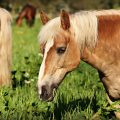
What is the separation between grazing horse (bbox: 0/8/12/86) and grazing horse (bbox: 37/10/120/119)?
1920 mm

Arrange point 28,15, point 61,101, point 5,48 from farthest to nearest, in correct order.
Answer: point 28,15, point 5,48, point 61,101

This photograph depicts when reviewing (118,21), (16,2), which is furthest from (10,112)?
(16,2)

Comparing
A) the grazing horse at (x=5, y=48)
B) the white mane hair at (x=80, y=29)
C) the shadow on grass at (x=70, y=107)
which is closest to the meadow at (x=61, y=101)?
the shadow on grass at (x=70, y=107)

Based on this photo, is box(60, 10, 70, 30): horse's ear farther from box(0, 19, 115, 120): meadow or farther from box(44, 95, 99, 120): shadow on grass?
box(44, 95, 99, 120): shadow on grass

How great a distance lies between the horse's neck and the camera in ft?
17.5

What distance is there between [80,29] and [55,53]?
39cm

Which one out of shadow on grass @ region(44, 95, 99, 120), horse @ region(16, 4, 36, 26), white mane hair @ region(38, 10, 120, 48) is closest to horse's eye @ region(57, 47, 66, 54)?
white mane hair @ region(38, 10, 120, 48)

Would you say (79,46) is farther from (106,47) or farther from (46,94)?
(46,94)

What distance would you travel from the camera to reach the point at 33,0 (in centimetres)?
4400

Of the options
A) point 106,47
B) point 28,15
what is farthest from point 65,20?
point 28,15

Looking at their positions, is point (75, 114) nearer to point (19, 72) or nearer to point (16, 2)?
point (19, 72)

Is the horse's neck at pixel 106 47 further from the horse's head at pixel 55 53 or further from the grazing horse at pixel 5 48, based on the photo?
the grazing horse at pixel 5 48

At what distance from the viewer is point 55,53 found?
504 centimetres

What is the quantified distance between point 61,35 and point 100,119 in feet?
3.61
